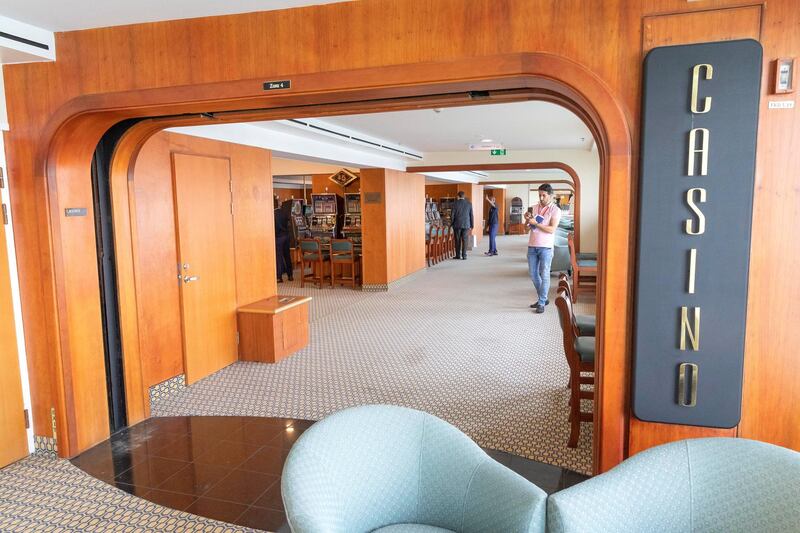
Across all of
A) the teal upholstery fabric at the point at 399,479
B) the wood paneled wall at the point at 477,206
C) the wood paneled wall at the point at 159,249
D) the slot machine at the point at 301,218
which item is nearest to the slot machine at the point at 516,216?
the wood paneled wall at the point at 477,206

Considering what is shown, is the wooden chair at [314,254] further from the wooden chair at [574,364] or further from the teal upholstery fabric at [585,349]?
the wooden chair at [574,364]

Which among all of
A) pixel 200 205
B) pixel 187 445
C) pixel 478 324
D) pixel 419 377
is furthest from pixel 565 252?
pixel 187 445

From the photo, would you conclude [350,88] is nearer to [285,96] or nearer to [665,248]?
[285,96]

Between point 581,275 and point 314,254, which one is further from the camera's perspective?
point 314,254

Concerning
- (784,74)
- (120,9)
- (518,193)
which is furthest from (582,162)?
(518,193)

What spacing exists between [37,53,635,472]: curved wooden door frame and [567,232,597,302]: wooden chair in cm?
571

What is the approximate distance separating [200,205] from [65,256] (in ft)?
5.50

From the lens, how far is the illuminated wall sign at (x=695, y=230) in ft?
7.08

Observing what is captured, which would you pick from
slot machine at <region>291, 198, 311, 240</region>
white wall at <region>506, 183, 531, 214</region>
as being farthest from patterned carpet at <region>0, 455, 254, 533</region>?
white wall at <region>506, 183, 531, 214</region>

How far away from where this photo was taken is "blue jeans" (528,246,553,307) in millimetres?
7410

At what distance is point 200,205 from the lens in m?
5.00

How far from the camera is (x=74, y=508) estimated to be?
2.97 meters

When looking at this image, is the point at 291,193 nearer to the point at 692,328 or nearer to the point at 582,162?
the point at 582,162

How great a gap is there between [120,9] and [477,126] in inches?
195
